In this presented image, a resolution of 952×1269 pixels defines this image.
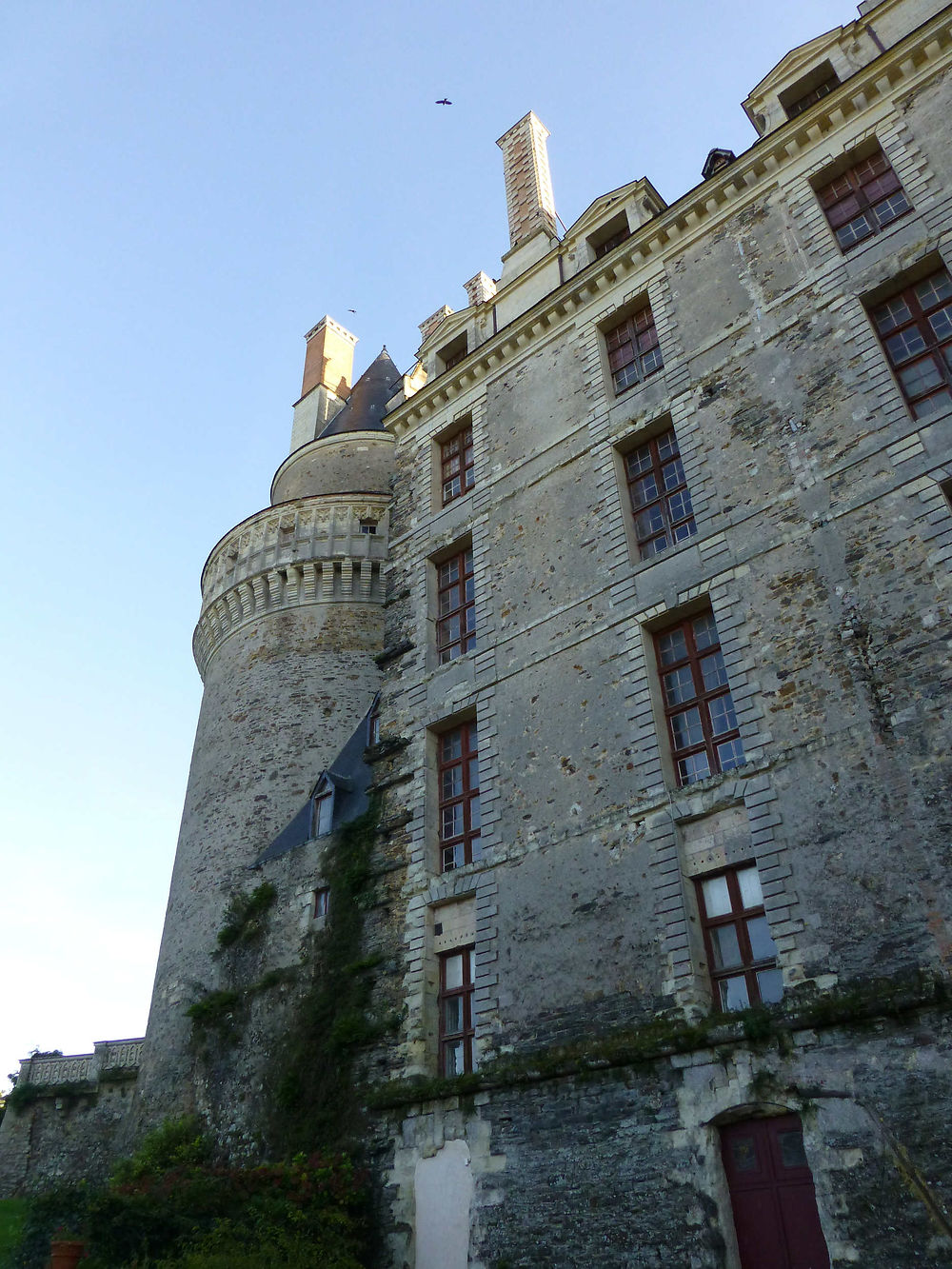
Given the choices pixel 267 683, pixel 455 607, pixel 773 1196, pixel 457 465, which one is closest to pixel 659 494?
pixel 455 607

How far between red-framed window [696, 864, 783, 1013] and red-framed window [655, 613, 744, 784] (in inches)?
50.5

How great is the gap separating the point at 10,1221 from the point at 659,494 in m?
16.7

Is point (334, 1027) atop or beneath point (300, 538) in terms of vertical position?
beneath

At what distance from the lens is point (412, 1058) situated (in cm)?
1220

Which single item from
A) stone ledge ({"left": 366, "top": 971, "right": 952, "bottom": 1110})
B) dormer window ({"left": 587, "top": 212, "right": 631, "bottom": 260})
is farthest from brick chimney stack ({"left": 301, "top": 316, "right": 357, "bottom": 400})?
stone ledge ({"left": 366, "top": 971, "right": 952, "bottom": 1110})

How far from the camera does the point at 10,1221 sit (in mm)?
17344

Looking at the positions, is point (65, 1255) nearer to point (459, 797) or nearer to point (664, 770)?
point (459, 797)

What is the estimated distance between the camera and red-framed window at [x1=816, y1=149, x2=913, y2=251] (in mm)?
12906

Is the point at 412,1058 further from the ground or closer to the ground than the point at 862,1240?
further from the ground

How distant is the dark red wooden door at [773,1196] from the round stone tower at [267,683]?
33.5ft

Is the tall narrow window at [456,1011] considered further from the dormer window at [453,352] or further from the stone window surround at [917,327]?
the dormer window at [453,352]

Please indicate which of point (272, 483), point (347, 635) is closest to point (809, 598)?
point (347, 635)

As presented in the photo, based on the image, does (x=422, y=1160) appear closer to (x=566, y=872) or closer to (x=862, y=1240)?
(x=566, y=872)

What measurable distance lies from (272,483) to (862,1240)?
24.4 m
